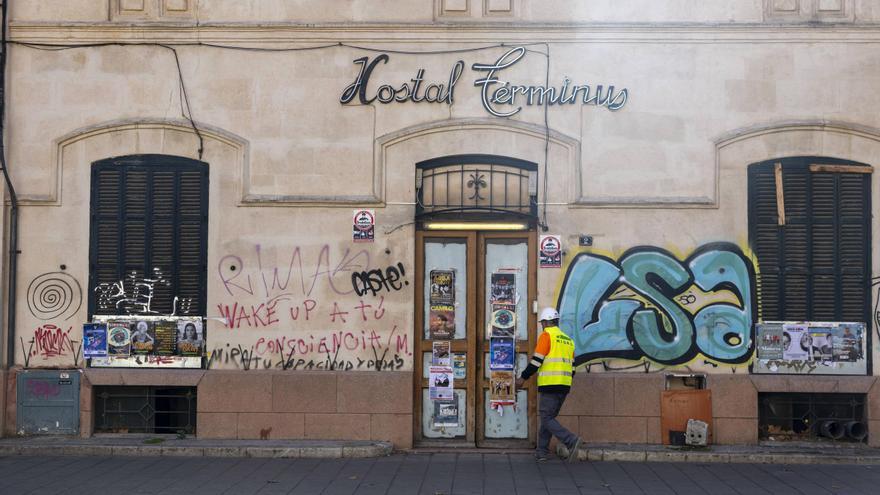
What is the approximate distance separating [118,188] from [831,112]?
9079mm

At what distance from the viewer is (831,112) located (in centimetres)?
1280

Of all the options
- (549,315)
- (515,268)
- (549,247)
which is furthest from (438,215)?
(549,315)

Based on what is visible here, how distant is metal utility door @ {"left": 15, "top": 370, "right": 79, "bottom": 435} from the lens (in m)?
13.0

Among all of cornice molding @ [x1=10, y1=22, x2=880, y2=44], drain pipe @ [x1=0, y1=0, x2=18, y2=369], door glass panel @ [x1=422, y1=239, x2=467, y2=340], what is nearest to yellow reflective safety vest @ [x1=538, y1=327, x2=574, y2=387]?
door glass panel @ [x1=422, y1=239, x2=467, y2=340]

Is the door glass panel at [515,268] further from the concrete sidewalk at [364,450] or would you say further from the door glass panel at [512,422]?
the concrete sidewalk at [364,450]

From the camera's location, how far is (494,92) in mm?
13023

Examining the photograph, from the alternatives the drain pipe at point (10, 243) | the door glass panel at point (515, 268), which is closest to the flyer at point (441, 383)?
the door glass panel at point (515, 268)

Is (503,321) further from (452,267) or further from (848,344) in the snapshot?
(848,344)

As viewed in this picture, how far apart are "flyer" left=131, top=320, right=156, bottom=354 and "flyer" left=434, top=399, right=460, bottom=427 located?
373cm

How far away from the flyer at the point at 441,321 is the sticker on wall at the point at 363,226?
4.03 ft

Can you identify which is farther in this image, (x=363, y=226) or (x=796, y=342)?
(x=363, y=226)

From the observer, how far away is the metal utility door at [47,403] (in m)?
13.0

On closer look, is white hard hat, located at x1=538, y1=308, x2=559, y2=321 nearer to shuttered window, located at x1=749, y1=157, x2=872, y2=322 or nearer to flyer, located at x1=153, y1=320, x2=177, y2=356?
shuttered window, located at x1=749, y1=157, x2=872, y2=322

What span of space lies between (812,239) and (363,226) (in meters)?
5.63
